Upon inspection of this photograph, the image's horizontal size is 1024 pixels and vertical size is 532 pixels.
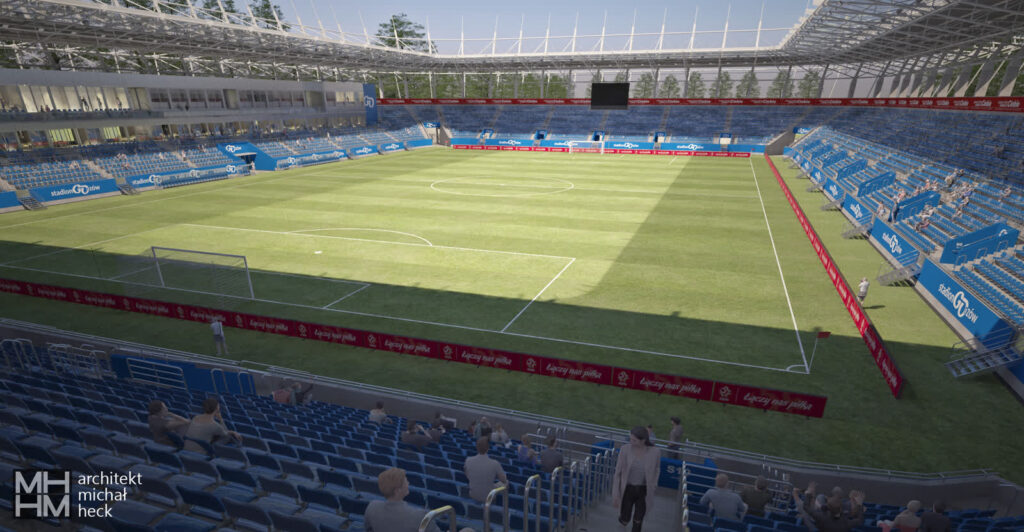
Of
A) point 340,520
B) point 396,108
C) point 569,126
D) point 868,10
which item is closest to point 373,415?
point 340,520

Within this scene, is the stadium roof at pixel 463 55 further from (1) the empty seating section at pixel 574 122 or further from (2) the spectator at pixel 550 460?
(2) the spectator at pixel 550 460

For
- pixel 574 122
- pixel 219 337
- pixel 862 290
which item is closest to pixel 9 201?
pixel 219 337

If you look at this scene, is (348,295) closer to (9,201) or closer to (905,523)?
(905,523)

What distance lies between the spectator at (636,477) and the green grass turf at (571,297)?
637cm

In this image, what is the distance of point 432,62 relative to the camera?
7844 cm

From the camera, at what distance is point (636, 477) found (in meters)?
6.91

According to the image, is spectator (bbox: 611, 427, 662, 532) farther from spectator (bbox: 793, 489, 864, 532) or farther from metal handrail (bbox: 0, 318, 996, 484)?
metal handrail (bbox: 0, 318, 996, 484)

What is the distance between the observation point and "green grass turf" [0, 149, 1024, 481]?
13.7 meters

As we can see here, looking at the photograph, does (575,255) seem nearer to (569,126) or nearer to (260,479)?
(260,479)

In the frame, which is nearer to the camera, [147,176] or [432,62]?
[147,176]

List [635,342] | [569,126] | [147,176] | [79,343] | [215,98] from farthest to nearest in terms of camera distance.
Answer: [569,126], [215,98], [147,176], [635,342], [79,343]

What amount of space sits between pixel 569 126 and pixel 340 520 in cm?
7687

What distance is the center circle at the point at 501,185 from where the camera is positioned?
41719 mm

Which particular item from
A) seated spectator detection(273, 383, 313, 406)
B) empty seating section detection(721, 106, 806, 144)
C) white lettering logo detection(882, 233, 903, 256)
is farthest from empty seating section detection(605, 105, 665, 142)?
seated spectator detection(273, 383, 313, 406)
